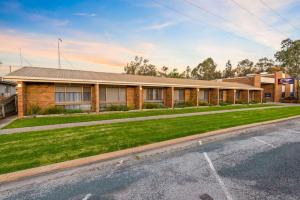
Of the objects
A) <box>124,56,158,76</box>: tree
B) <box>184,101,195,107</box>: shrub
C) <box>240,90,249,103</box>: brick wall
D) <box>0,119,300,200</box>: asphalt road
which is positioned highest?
<box>124,56,158,76</box>: tree

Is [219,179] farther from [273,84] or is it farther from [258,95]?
[273,84]

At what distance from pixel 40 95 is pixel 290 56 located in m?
75.4

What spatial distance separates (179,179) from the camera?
420 centimetres

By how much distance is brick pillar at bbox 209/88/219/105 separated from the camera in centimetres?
2678

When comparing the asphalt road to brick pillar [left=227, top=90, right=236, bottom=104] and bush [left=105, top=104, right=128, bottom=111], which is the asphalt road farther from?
brick pillar [left=227, top=90, right=236, bottom=104]

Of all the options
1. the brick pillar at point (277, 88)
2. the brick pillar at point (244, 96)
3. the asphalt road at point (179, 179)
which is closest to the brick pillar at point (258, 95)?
the brick pillar at point (244, 96)

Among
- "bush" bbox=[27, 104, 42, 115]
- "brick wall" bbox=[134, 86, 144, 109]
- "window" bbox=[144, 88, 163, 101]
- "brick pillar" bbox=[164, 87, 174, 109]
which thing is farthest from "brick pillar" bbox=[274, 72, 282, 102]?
"bush" bbox=[27, 104, 42, 115]

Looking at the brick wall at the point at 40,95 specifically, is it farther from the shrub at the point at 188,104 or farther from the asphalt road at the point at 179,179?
the shrub at the point at 188,104

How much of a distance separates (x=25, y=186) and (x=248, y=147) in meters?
6.90

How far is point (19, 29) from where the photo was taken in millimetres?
17719

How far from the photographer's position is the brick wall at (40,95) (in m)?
14.9

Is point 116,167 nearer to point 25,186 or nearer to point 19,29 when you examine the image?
A: point 25,186

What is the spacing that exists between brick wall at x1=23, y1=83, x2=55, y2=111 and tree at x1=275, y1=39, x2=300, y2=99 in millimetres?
70136

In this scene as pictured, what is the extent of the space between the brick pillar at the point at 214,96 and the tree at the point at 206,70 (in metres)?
63.3
